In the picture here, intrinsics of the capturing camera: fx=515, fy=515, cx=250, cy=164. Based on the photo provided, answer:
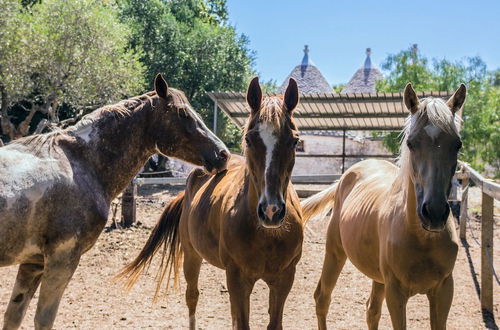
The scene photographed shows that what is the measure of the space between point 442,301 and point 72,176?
241 centimetres

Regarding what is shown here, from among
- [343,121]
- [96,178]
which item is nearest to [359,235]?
[96,178]

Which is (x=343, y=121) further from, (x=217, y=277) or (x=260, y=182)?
(x=260, y=182)

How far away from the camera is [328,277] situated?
4645 millimetres

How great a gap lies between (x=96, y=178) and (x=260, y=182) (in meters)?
1.07

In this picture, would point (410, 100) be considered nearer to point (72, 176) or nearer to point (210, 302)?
point (72, 176)

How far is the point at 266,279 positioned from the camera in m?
3.51

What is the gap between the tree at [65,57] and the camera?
14117 millimetres

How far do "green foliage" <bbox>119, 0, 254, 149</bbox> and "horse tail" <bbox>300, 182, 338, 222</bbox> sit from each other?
53.6 feet

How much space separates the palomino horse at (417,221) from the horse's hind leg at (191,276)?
1.53 meters

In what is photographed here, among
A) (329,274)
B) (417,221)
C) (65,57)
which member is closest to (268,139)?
(417,221)

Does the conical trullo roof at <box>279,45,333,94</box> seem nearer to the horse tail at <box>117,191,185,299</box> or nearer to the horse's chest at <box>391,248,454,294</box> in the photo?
the horse tail at <box>117,191,185,299</box>

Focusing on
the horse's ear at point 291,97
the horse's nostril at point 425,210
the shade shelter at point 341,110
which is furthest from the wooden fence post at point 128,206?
the horse's nostril at point 425,210

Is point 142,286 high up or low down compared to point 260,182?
down

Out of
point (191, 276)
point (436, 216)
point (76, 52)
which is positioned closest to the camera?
point (436, 216)
